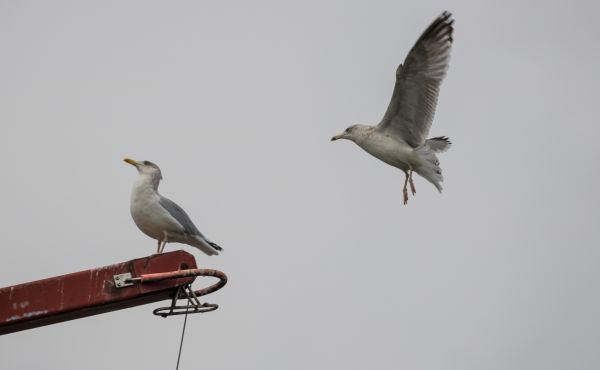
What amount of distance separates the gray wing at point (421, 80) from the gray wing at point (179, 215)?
4119 millimetres

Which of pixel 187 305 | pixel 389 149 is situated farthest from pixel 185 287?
pixel 389 149

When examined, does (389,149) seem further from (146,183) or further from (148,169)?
(146,183)

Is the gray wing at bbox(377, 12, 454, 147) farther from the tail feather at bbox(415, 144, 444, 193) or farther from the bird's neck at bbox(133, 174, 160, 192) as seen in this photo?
the bird's neck at bbox(133, 174, 160, 192)

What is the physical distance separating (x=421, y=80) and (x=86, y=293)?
637 centimetres

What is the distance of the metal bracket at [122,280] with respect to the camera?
19.1 feet

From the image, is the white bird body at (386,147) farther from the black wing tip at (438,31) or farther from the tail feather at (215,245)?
the tail feather at (215,245)

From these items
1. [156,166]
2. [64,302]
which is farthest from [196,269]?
[156,166]

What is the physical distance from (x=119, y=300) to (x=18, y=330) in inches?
28.9

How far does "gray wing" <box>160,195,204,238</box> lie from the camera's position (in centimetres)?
792

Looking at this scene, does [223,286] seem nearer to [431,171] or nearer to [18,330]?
[18,330]

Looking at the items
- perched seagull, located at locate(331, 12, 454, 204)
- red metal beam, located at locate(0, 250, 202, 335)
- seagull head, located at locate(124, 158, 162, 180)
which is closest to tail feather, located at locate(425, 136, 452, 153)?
perched seagull, located at locate(331, 12, 454, 204)

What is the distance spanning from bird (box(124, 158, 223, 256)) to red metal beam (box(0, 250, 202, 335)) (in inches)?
75.3

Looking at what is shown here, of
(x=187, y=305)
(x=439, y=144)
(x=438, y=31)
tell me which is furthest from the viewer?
(x=439, y=144)

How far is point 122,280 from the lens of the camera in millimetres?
5844
